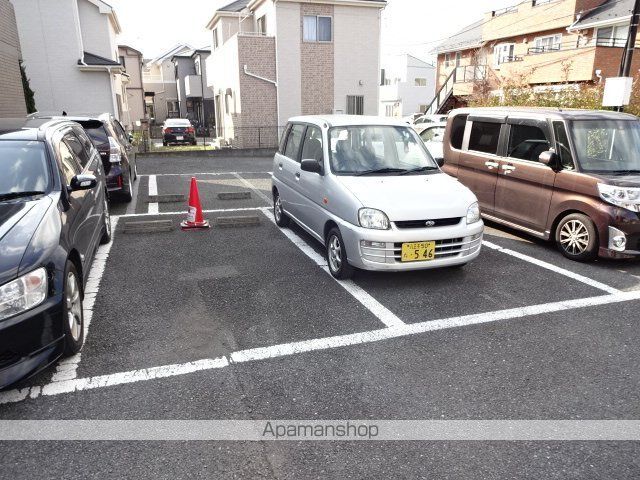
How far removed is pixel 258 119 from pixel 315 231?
1542 centimetres

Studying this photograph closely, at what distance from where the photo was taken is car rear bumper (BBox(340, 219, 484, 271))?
4.43m

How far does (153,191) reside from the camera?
10172mm

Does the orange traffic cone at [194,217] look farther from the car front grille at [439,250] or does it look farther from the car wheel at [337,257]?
the car front grille at [439,250]

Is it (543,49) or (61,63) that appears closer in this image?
(61,63)

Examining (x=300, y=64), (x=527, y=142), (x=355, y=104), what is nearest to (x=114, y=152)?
(x=527, y=142)

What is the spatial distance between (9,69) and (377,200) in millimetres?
10318

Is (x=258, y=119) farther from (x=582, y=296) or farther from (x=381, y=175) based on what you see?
(x=582, y=296)

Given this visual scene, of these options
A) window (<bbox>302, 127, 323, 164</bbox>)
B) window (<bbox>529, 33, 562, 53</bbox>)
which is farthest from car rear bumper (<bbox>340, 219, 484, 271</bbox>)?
window (<bbox>529, 33, 562, 53</bbox>)

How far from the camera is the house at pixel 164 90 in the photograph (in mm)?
42062

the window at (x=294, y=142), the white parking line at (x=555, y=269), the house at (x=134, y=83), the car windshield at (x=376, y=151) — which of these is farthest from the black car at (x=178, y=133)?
the white parking line at (x=555, y=269)

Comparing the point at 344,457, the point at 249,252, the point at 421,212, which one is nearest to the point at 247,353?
the point at 344,457

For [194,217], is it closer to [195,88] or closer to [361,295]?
[361,295]

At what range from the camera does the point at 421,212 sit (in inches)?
177

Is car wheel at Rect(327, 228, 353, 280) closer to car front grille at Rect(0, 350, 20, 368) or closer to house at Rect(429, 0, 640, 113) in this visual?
car front grille at Rect(0, 350, 20, 368)
